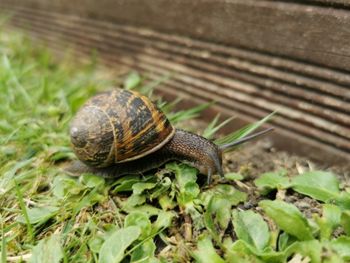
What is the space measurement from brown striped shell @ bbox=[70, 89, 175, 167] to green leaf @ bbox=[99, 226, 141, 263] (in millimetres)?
521

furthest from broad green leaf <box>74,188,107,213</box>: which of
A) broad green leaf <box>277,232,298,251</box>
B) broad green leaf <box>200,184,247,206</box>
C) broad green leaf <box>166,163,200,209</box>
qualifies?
broad green leaf <box>277,232,298,251</box>

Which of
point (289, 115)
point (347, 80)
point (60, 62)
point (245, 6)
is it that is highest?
point (245, 6)

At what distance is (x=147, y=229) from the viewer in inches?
75.3

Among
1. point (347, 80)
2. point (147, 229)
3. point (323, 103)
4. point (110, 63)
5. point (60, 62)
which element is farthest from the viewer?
point (60, 62)

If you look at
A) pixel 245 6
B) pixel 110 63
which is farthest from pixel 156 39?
pixel 245 6

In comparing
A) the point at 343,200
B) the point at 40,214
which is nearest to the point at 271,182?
the point at 343,200

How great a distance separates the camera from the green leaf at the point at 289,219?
5.73 ft

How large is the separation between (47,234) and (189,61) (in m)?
1.59

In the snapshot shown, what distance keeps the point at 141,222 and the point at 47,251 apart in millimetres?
391

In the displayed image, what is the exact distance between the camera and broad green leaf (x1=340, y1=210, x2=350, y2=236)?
173 centimetres

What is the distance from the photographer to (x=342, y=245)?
1684 mm

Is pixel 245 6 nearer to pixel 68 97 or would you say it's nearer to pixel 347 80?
pixel 347 80

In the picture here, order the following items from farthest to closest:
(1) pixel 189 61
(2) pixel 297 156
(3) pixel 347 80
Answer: (1) pixel 189 61 < (2) pixel 297 156 < (3) pixel 347 80

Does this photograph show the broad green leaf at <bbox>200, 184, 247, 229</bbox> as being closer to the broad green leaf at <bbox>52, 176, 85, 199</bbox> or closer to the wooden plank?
the broad green leaf at <bbox>52, 176, 85, 199</bbox>
